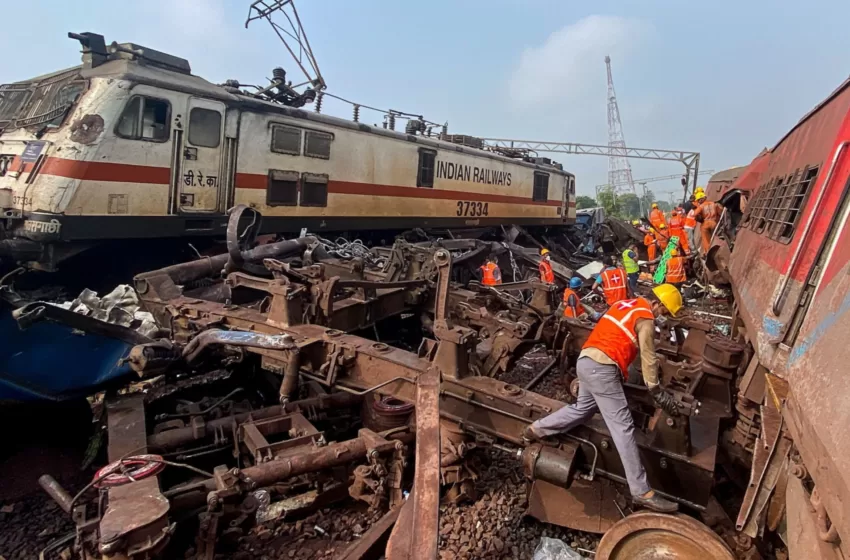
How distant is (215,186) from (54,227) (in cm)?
199

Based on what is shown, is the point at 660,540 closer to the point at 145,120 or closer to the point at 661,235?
the point at 145,120

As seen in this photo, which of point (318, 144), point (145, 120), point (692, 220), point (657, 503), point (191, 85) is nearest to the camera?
point (657, 503)

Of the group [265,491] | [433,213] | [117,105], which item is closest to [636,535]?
[265,491]

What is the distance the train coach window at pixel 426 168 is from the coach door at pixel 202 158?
176 inches

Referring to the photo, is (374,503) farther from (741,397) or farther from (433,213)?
(433,213)

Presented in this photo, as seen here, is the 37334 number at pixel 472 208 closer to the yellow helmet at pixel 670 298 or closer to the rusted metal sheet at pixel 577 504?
the yellow helmet at pixel 670 298

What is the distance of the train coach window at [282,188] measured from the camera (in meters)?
7.58

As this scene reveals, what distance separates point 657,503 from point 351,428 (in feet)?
Answer: 7.54

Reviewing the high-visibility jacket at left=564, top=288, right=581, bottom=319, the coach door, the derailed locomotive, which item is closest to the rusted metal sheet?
the derailed locomotive

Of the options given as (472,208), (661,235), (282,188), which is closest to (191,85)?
(282,188)

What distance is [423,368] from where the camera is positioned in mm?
3281

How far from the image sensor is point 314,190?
8258 mm

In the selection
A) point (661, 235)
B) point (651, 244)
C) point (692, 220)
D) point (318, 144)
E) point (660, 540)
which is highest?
point (318, 144)

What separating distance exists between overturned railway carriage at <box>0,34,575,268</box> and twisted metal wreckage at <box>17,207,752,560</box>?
70.5 inches
